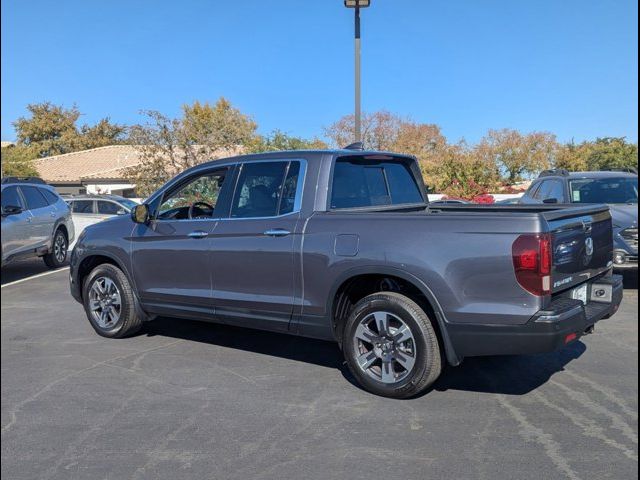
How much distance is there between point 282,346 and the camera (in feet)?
19.3

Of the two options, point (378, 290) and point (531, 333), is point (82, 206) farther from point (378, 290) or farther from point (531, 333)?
point (531, 333)

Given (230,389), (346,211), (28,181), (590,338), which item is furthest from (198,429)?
(28,181)

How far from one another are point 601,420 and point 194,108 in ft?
173

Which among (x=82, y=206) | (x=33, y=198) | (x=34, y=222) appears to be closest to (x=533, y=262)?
(x=34, y=222)

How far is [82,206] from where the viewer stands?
16.7 m

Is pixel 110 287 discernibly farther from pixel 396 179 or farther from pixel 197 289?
pixel 396 179

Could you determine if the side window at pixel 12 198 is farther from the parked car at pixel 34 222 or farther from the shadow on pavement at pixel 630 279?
the shadow on pavement at pixel 630 279

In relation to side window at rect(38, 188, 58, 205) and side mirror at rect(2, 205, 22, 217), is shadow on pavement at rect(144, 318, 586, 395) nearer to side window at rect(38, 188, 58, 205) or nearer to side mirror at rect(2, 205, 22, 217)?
side mirror at rect(2, 205, 22, 217)

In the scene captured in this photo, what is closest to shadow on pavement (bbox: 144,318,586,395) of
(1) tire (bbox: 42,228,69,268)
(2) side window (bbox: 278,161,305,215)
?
(2) side window (bbox: 278,161,305,215)

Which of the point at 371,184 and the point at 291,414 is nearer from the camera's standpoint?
the point at 291,414

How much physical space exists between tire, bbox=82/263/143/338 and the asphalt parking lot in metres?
0.16

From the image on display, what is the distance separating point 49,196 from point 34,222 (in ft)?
3.79

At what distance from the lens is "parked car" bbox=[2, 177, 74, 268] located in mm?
9719

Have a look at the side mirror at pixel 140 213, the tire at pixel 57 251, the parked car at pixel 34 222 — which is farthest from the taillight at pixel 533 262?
the tire at pixel 57 251
